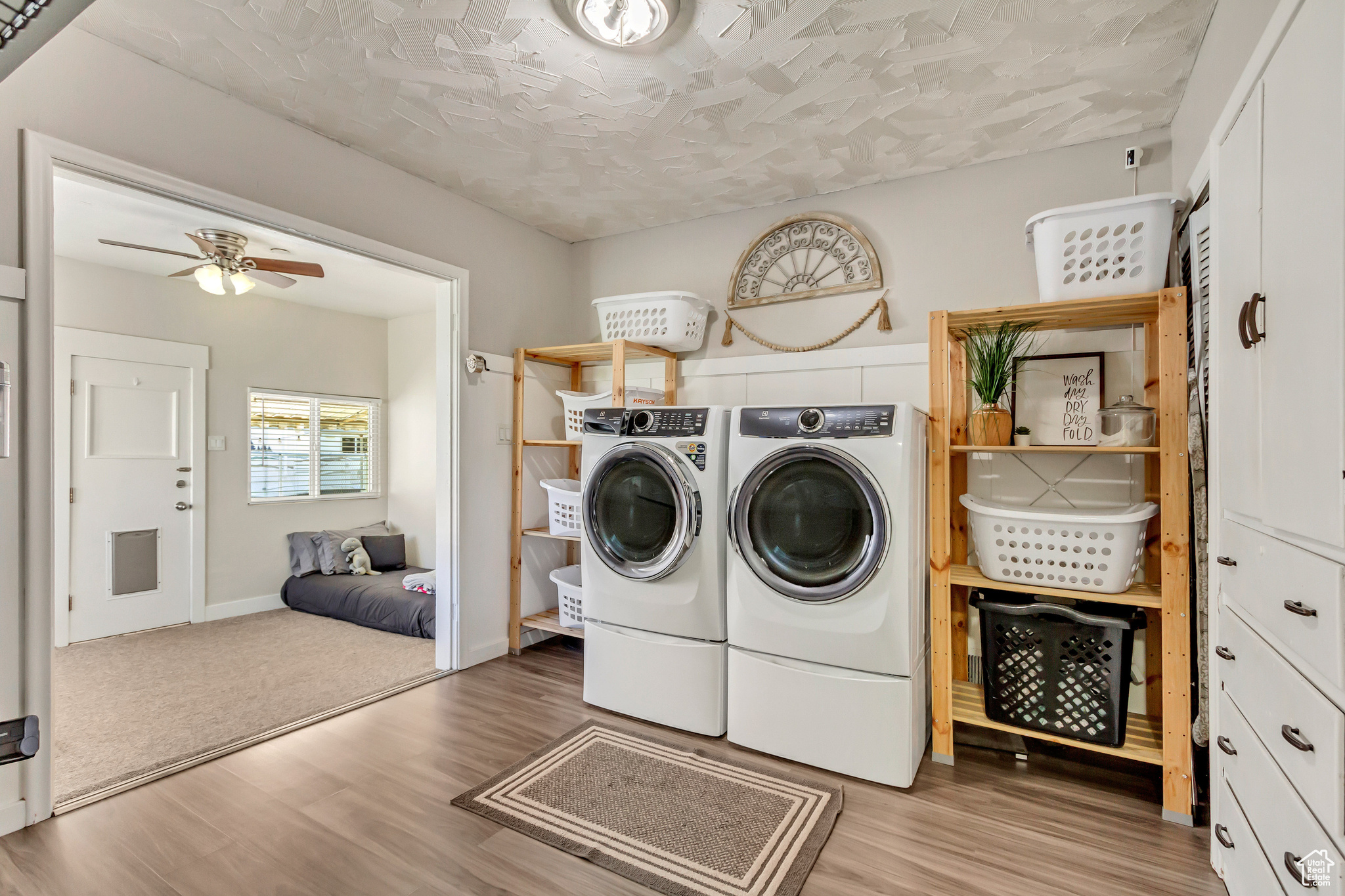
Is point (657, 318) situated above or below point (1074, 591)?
above

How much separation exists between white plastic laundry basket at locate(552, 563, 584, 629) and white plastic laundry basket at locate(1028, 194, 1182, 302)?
245 centimetres

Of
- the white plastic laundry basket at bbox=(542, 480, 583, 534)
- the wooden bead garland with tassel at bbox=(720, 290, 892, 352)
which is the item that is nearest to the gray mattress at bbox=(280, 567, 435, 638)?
the white plastic laundry basket at bbox=(542, 480, 583, 534)

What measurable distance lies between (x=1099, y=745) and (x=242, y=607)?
509 centimetres

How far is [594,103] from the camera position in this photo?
91.4 inches

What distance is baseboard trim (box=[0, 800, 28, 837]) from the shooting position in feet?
5.94

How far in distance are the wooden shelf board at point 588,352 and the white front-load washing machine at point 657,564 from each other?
0.59 metres

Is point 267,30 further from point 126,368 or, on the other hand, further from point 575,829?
point 126,368

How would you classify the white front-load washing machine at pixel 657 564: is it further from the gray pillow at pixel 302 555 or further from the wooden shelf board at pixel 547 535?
the gray pillow at pixel 302 555

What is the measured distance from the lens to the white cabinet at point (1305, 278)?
1000 millimetres

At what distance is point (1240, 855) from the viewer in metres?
A: 1.48

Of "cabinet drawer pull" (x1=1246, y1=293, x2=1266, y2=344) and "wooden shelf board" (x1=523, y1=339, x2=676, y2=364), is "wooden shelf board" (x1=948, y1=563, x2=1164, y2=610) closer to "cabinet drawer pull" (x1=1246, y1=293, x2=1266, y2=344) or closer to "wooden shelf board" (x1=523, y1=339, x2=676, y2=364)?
"cabinet drawer pull" (x1=1246, y1=293, x2=1266, y2=344)

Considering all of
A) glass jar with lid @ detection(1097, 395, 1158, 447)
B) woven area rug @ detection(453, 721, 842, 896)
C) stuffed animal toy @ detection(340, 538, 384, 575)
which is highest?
glass jar with lid @ detection(1097, 395, 1158, 447)
